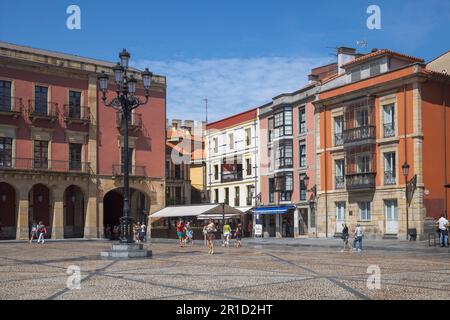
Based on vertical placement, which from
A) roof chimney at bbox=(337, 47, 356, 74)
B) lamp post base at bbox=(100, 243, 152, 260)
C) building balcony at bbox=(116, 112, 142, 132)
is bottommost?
lamp post base at bbox=(100, 243, 152, 260)

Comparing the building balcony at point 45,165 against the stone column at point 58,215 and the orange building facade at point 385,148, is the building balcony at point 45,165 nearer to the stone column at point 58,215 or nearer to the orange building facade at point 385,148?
the stone column at point 58,215

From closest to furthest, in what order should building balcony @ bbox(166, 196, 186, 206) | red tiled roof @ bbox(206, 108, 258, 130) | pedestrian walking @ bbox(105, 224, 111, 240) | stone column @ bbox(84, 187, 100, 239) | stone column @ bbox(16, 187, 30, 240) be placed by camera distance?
stone column @ bbox(16, 187, 30, 240) → stone column @ bbox(84, 187, 100, 239) → pedestrian walking @ bbox(105, 224, 111, 240) → red tiled roof @ bbox(206, 108, 258, 130) → building balcony @ bbox(166, 196, 186, 206)

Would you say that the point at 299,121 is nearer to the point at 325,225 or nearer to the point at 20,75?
the point at 325,225

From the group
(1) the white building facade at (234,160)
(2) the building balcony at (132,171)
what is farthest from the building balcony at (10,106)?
(1) the white building facade at (234,160)

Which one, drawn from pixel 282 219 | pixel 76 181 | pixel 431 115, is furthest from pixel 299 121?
pixel 76 181

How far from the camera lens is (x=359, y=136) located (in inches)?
1539

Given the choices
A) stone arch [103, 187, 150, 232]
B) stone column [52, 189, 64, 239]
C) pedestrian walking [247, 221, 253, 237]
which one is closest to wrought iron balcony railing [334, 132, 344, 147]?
pedestrian walking [247, 221, 253, 237]

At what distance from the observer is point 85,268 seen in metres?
18.1

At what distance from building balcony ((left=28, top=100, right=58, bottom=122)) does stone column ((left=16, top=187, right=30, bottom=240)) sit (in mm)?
5423

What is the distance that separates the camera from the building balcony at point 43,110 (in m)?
43.6

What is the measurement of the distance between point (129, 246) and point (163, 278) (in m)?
7.66

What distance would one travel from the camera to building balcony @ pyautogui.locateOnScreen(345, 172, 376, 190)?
125 ft

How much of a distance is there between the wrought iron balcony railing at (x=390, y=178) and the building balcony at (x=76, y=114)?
2295 cm

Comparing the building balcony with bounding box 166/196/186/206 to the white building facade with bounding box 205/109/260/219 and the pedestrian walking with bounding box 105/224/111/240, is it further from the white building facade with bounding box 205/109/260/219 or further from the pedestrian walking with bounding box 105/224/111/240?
the pedestrian walking with bounding box 105/224/111/240
